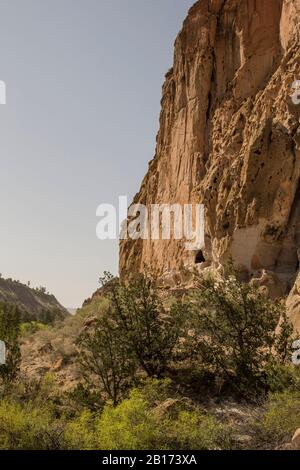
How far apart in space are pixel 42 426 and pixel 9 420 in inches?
22.7

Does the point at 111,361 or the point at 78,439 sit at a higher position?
the point at 111,361

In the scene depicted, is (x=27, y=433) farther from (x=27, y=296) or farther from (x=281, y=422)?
(x=27, y=296)

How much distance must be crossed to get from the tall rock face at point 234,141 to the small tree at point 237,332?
486 centimetres

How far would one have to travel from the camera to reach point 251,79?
2178 centimetres

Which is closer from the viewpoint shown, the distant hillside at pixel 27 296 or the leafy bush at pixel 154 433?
the leafy bush at pixel 154 433

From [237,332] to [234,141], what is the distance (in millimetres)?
11774

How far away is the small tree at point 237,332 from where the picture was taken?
1052 cm

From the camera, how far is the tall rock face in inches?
667

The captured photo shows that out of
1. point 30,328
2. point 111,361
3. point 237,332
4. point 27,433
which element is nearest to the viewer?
point 27,433

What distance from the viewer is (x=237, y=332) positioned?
11.1 meters

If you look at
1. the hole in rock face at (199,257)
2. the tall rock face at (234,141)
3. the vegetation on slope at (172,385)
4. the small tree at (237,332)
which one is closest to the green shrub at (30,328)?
the tall rock face at (234,141)

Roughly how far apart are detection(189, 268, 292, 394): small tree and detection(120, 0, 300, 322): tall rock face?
191 inches

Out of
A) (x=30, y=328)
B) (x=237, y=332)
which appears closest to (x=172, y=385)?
(x=237, y=332)

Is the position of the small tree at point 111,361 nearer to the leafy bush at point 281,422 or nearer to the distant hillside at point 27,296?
the leafy bush at point 281,422
